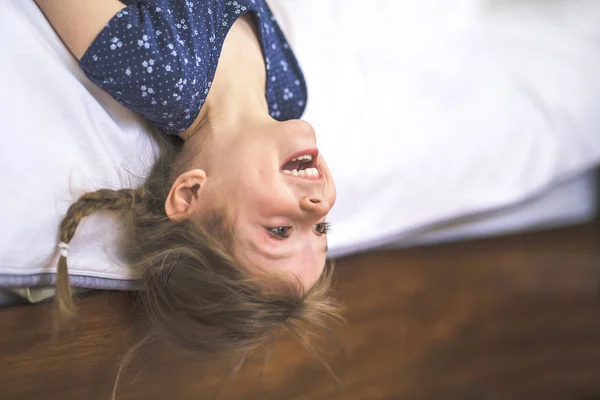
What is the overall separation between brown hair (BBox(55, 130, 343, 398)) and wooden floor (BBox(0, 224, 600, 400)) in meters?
0.06

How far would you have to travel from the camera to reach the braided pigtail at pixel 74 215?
0.77 meters

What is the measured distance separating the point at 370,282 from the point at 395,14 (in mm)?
520

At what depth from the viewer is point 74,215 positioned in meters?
0.79

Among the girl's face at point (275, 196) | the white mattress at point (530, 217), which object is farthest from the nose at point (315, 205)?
the white mattress at point (530, 217)

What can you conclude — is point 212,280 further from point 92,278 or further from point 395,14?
point 395,14

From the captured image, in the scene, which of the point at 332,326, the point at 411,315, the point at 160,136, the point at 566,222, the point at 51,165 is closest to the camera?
the point at 51,165

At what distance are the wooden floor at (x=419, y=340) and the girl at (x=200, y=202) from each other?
8 centimetres

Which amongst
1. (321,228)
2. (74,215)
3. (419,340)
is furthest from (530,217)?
(74,215)

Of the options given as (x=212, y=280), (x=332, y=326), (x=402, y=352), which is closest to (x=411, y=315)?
(x=402, y=352)

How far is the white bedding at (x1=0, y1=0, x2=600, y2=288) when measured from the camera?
2.74ft

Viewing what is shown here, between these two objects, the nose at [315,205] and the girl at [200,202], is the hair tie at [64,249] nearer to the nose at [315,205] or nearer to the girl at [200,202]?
the girl at [200,202]

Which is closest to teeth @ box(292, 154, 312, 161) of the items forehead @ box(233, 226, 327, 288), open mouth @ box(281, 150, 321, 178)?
open mouth @ box(281, 150, 321, 178)

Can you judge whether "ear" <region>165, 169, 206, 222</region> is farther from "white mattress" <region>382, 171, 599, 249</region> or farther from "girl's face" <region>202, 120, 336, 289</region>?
"white mattress" <region>382, 171, 599, 249</region>

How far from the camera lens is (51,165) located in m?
0.81
